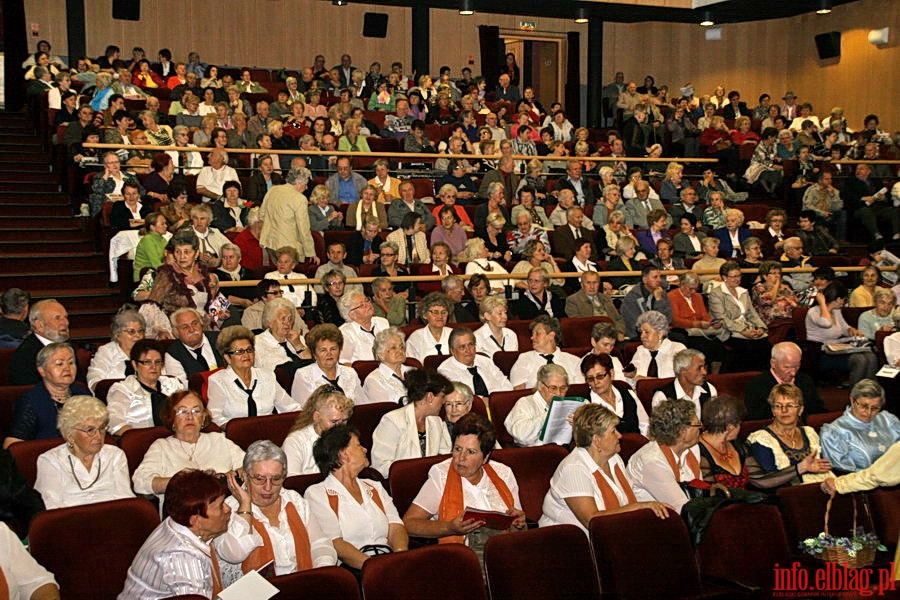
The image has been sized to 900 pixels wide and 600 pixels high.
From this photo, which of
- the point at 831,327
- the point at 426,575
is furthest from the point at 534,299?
the point at 426,575

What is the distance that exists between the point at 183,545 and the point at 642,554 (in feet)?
4.94

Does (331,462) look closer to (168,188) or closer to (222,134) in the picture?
(168,188)

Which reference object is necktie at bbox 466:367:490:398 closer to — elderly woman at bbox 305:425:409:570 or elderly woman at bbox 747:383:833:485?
elderly woman at bbox 747:383:833:485

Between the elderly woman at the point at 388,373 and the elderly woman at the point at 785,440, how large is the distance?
1.72 metres

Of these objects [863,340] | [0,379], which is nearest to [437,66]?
[863,340]

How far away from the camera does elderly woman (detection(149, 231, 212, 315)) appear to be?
5672 mm

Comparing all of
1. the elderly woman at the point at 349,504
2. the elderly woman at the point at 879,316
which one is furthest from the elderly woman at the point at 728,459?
the elderly woman at the point at 879,316

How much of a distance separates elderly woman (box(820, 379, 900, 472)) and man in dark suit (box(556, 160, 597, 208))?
5412 mm

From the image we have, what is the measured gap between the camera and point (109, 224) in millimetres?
7562

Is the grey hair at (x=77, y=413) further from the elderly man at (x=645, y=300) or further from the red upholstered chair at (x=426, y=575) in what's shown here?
the elderly man at (x=645, y=300)

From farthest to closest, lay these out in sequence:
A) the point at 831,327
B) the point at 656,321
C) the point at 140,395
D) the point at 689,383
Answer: the point at 831,327
the point at 656,321
the point at 689,383
the point at 140,395

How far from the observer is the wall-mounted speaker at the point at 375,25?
1606cm

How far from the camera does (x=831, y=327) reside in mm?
6938

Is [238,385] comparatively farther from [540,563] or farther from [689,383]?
[689,383]
